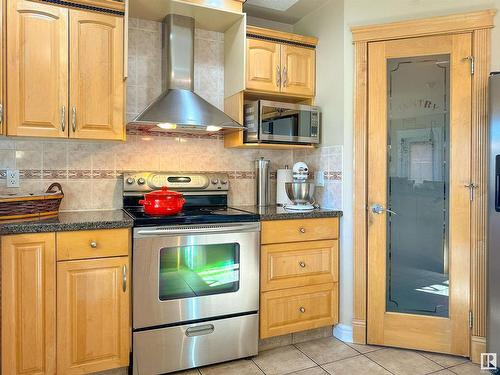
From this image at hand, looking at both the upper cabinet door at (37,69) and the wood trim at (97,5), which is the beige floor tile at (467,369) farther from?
the wood trim at (97,5)

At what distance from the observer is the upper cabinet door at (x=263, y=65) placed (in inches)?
106

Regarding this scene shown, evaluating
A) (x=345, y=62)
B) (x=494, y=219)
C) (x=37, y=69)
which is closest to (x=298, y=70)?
(x=345, y=62)

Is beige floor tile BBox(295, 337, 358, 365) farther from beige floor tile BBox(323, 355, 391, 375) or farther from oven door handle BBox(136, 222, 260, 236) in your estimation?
oven door handle BBox(136, 222, 260, 236)

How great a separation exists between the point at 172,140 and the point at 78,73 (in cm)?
82

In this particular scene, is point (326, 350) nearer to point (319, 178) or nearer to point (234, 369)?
point (234, 369)

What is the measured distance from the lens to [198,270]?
2227mm

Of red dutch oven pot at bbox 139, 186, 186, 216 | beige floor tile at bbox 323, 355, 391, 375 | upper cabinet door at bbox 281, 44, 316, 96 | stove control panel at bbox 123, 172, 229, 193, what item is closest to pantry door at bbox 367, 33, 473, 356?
beige floor tile at bbox 323, 355, 391, 375

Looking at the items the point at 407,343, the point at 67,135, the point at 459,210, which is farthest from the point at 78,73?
the point at 407,343

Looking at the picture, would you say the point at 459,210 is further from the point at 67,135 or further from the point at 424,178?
the point at 67,135

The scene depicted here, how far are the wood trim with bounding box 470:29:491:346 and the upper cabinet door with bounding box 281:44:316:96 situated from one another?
Answer: 113 centimetres

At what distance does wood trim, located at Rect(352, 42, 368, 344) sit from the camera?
8.43ft

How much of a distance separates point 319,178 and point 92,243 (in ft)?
5.82

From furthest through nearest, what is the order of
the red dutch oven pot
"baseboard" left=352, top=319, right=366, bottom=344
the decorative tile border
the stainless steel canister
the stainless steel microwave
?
the stainless steel canister
the stainless steel microwave
"baseboard" left=352, top=319, right=366, bottom=344
the decorative tile border
the red dutch oven pot

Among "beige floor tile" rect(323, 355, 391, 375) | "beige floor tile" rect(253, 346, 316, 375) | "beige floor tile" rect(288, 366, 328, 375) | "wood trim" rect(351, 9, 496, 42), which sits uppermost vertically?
"wood trim" rect(351, 9, 496, 42)
